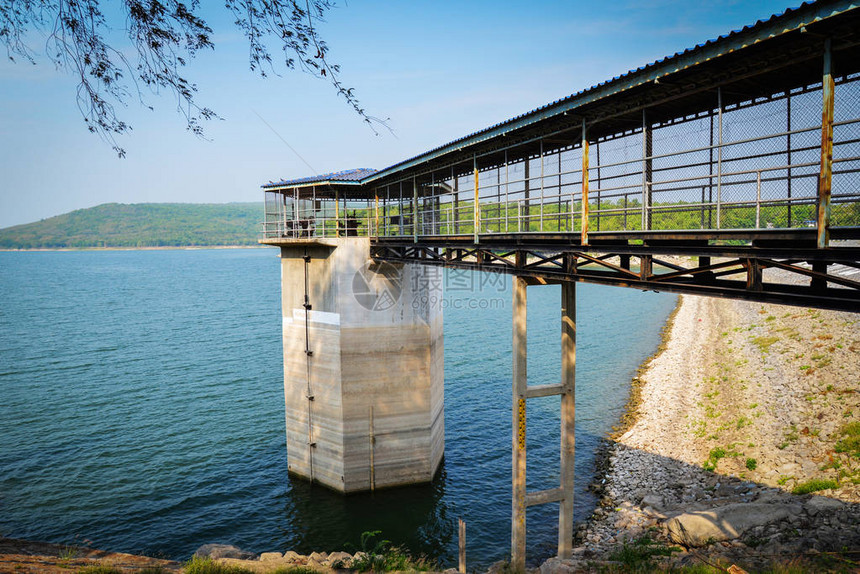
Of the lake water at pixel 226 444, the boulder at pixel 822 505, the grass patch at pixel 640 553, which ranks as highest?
the boulder at pixel 822 505

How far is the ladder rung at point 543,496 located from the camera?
13.7 metres

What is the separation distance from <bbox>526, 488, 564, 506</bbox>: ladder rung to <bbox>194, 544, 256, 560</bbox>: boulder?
31.0ft

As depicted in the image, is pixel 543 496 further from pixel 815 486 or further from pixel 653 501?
pixel 815 486

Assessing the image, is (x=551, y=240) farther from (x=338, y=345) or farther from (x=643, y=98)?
(x=338, y=345)

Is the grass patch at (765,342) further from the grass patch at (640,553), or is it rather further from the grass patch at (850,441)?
the grass patch at (640,553)

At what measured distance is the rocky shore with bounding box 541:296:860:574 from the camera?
531 inches

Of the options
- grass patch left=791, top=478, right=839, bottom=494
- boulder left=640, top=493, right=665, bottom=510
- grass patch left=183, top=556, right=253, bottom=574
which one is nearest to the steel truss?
grass patch left=791, top=478, right=839, bottom=494

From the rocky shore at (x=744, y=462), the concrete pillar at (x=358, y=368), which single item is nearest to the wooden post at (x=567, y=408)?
the rocky shore at (x=744, y=462)

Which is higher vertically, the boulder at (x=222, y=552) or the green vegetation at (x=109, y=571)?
the green vegetation at (x=109, y=571)

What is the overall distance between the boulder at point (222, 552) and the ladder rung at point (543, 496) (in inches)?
372

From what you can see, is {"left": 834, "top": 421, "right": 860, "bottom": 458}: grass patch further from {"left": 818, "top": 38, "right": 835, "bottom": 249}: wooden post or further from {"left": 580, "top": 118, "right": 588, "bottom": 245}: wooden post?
{"left": 818, "top": 38, "right": 835, "bottom": 249}: wooden post

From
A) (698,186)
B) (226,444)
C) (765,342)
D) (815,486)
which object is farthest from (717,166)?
(765,342)

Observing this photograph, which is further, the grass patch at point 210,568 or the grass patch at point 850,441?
the grass patch at point 850,441

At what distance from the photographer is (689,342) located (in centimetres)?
4378
